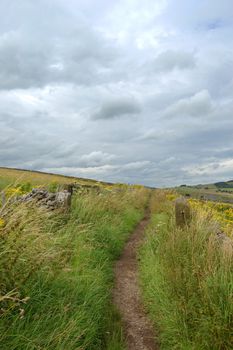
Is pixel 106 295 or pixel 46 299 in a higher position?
pixel 46 299

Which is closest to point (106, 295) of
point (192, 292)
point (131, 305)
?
point (131, 305)

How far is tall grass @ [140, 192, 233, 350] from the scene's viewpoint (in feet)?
13.9

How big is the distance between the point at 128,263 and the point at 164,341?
3.70 meters

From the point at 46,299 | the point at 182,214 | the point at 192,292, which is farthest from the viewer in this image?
the point at 182,214

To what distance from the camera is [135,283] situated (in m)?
7.28

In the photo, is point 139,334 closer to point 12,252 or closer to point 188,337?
point 188,337

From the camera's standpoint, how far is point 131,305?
20.2 ft

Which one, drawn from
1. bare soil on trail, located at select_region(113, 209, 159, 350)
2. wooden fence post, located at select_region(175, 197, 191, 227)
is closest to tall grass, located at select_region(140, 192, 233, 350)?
bare soil on trail, located at select_region(113, 209, 159, 350)

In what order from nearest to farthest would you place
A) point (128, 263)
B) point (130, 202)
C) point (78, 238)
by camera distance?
point (78, 238) → point (128, 263) → point (130, 202)

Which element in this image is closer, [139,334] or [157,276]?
[139,334]

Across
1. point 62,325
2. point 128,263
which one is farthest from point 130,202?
point 62,325

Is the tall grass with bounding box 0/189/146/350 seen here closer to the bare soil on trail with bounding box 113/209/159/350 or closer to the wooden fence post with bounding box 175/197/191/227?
the bare soil on trail with bounding box 113/209/159/350

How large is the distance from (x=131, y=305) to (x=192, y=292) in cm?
161

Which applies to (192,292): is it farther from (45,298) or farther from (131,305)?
(45,298)
